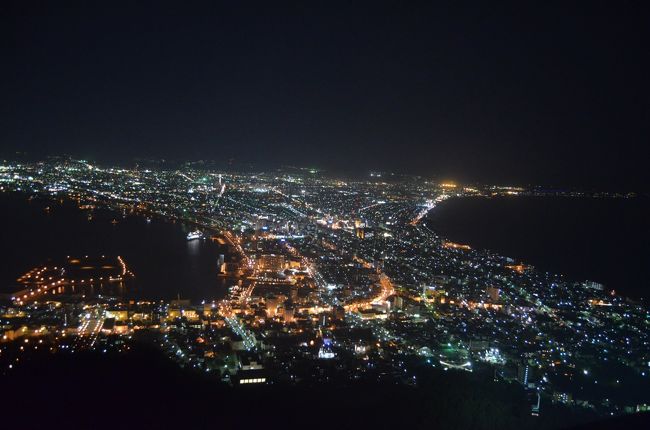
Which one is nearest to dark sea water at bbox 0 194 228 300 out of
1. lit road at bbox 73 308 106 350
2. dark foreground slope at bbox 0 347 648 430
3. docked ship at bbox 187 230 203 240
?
docked ship at bbox 187 230 203 240

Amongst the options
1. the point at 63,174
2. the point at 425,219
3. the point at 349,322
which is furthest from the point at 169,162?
the point at 349,322

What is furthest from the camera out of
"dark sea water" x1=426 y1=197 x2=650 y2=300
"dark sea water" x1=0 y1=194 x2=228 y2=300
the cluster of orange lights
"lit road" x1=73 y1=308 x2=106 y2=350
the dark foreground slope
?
the cluster of orange lights

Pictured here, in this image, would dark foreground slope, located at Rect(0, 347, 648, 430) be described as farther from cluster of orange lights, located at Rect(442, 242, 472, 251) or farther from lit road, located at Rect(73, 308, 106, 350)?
cluster of orange lights, located at Rect(442, 242, 472, 251)

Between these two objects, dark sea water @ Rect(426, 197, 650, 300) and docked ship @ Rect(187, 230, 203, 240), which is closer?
dark sea water @ Rect(426, 197, 650, 300)

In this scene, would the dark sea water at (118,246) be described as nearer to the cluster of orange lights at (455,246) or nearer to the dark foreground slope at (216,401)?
the dark foreground slope at (216,401)

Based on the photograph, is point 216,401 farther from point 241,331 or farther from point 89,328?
point 89,328

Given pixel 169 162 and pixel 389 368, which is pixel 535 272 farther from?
pixel 169 162

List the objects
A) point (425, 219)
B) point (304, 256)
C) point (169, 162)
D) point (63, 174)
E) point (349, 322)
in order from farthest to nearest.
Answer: point (169, 162), point (63, 174), point (425, 219), point (304, 256), point (349, 322)

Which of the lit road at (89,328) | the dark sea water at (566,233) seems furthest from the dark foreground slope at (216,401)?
the dark sea water at (566,233)
